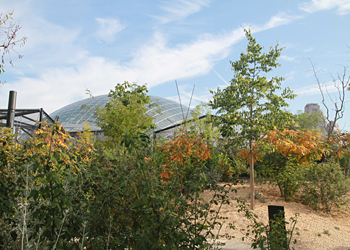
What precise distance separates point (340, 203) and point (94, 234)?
7.56 m

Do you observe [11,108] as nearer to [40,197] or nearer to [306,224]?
[40,197]

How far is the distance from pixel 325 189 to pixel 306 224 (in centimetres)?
187

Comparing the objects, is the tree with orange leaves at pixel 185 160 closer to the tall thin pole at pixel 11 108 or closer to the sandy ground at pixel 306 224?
the sandy ground at pixel 306 224

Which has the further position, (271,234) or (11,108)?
(11,108)

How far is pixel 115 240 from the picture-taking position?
2213 mm

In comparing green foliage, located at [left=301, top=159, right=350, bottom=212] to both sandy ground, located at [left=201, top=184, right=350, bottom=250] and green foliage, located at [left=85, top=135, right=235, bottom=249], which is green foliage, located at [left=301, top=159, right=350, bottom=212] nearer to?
sandy ground, located at [left=201, top=184, right=350, bottom=250]

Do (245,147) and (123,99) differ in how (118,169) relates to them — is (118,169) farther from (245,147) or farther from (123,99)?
(123,99)

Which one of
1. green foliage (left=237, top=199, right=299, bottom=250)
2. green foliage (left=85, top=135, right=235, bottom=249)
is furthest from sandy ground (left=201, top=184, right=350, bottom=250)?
green foliage (left=85, top=135, right=235, bottom=249)

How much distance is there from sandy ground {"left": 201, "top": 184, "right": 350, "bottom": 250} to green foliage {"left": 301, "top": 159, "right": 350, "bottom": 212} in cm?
26

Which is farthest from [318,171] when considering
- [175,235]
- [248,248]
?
[175,235]

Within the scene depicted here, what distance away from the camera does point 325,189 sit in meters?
7.33

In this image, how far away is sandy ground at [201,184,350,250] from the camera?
192 inches

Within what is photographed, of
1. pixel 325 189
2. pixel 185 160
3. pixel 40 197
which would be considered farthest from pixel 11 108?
pixel 325 189

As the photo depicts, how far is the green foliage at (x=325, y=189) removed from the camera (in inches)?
287
